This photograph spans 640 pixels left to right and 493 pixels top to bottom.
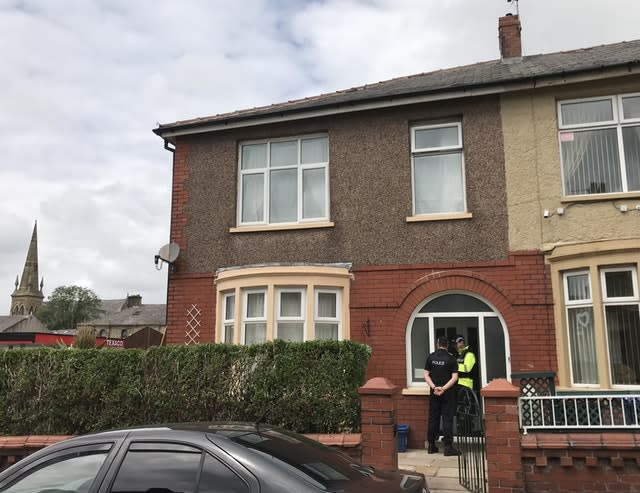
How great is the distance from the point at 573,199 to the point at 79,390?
8.28 metres

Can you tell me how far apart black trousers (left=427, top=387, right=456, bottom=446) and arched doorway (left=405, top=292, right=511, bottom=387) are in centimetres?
159

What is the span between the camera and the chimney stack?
41.9ft

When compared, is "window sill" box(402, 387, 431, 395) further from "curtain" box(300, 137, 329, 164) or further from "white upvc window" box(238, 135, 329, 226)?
"curtain" box(300, 137, 329, 164)

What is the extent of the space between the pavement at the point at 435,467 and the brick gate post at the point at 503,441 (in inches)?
20.9

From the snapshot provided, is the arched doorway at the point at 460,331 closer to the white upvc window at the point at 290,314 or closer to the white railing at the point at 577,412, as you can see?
the white upvc window at the point at 290,314

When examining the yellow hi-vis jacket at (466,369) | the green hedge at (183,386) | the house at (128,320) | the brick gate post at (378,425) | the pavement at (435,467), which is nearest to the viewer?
the brick gate post at (378,425)

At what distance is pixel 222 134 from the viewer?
1205 centimetres

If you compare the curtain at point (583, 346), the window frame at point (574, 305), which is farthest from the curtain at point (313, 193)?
the curtain at point (583, 346)

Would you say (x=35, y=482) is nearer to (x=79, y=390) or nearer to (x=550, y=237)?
(x=79, y=390)

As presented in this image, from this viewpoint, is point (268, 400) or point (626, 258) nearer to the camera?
point (268, 400)

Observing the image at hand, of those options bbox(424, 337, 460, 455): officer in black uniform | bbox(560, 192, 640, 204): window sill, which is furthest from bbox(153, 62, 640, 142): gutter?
bbox(424, 337, 460, 455): officer in black uniform

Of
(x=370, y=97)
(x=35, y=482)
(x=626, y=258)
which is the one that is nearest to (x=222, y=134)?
(x=370, y=97)

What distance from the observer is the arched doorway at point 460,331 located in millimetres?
9797

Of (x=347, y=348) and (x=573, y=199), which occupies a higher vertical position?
(x=573, y=199)
